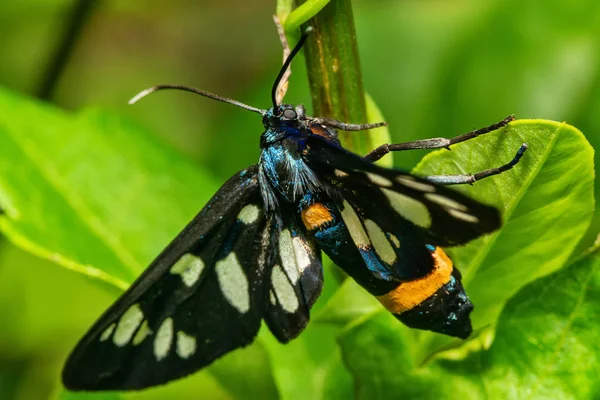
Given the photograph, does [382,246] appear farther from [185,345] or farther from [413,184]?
[185,345]

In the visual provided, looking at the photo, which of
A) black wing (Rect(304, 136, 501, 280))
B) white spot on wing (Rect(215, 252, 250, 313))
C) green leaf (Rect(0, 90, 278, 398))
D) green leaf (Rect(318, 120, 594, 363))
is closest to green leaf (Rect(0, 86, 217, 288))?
green leaf (Rect(0, 90, 278, 398))

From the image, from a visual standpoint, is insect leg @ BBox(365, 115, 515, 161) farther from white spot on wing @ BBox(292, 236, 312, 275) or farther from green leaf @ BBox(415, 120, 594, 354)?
white spot on wing @ BBox(292, 236, 312, 275)

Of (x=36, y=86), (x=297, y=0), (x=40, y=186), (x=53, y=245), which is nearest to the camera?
(x=297, y=0)

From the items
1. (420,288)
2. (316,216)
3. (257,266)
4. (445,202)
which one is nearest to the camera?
(445,202)

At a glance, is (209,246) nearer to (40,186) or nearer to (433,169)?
(433,169)

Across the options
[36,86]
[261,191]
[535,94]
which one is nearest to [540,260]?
[261,191]

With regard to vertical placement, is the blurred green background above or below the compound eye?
below

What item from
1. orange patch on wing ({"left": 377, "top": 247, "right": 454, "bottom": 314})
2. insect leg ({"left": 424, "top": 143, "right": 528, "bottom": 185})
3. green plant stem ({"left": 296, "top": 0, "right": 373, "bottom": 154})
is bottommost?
orange patch on wing ({"left": 377, "top": 247, "right": 454, "bottom": 314})

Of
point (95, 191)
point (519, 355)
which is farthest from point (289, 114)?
point (95, 191)
